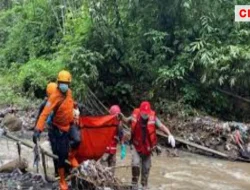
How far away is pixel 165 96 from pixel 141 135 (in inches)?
287

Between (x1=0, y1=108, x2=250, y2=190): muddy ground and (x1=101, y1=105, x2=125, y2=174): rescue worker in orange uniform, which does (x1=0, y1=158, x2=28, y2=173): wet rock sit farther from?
(x1=101, y1=105, x2=125, y2=174): rescue worker in orange uniform

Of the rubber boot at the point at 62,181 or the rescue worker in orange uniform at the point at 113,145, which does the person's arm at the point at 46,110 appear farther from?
the rescue worker in orange uniform at the point at 113,145

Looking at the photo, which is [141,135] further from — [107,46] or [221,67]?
[107,46]

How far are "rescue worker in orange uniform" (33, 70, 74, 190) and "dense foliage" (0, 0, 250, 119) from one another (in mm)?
7133

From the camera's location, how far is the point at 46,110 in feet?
23.5

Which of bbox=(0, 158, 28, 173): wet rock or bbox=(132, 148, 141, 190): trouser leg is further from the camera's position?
bbox=(0, 158, 28, 173): wet rock

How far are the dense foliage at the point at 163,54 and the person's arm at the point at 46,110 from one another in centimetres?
733

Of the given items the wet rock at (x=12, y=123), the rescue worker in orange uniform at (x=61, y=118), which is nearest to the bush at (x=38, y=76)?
the wet rock at (x=12, y=123)

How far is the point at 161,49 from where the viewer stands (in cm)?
1544

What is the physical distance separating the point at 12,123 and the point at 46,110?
25.1ft

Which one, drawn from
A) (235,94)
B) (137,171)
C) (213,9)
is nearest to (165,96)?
(235,94)

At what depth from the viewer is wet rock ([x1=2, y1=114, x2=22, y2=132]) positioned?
47.1ft

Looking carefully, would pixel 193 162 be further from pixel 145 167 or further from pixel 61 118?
pixel 61 118

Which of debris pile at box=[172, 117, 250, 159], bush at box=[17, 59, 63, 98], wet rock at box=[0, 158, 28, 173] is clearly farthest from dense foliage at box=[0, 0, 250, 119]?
wet rock at box=[0, 158, 28, 173]
